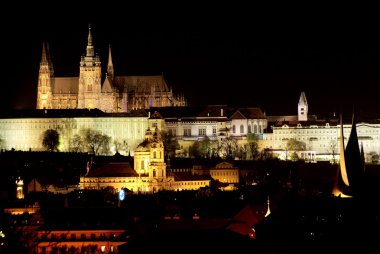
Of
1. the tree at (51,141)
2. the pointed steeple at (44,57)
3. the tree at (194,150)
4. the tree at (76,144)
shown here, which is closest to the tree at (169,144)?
the tree at (194,150)

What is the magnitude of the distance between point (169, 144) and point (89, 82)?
13.6m

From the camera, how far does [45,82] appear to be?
4102 inches

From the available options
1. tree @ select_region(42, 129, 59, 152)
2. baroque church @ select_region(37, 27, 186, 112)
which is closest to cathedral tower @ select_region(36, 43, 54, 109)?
baroque church @ select_region(37, 27, 186, 112)

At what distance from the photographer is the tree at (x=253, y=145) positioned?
92238 mm

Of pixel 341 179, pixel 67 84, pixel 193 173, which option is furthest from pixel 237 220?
pixel 67 84

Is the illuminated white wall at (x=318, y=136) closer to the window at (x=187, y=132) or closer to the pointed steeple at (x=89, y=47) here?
the window at (x=187, y=132)

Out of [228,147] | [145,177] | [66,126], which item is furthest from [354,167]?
[66,126]

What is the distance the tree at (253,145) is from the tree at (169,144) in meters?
5.82

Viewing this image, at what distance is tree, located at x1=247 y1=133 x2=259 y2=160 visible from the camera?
9224 cm

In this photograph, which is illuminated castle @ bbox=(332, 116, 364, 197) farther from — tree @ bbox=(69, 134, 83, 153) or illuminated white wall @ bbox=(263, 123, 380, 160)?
illuminated white wall @ bbox=(263, 123, 380, 160)

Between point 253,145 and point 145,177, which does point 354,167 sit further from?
point 253,145

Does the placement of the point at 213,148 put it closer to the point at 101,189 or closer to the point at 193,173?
the point at 193,173

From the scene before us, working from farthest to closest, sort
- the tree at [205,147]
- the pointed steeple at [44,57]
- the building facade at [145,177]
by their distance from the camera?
the pointed steeple at [44,57], the tree at [205,147], the building facade at [145,177]

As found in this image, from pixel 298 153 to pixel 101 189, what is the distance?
37475 millimetres
